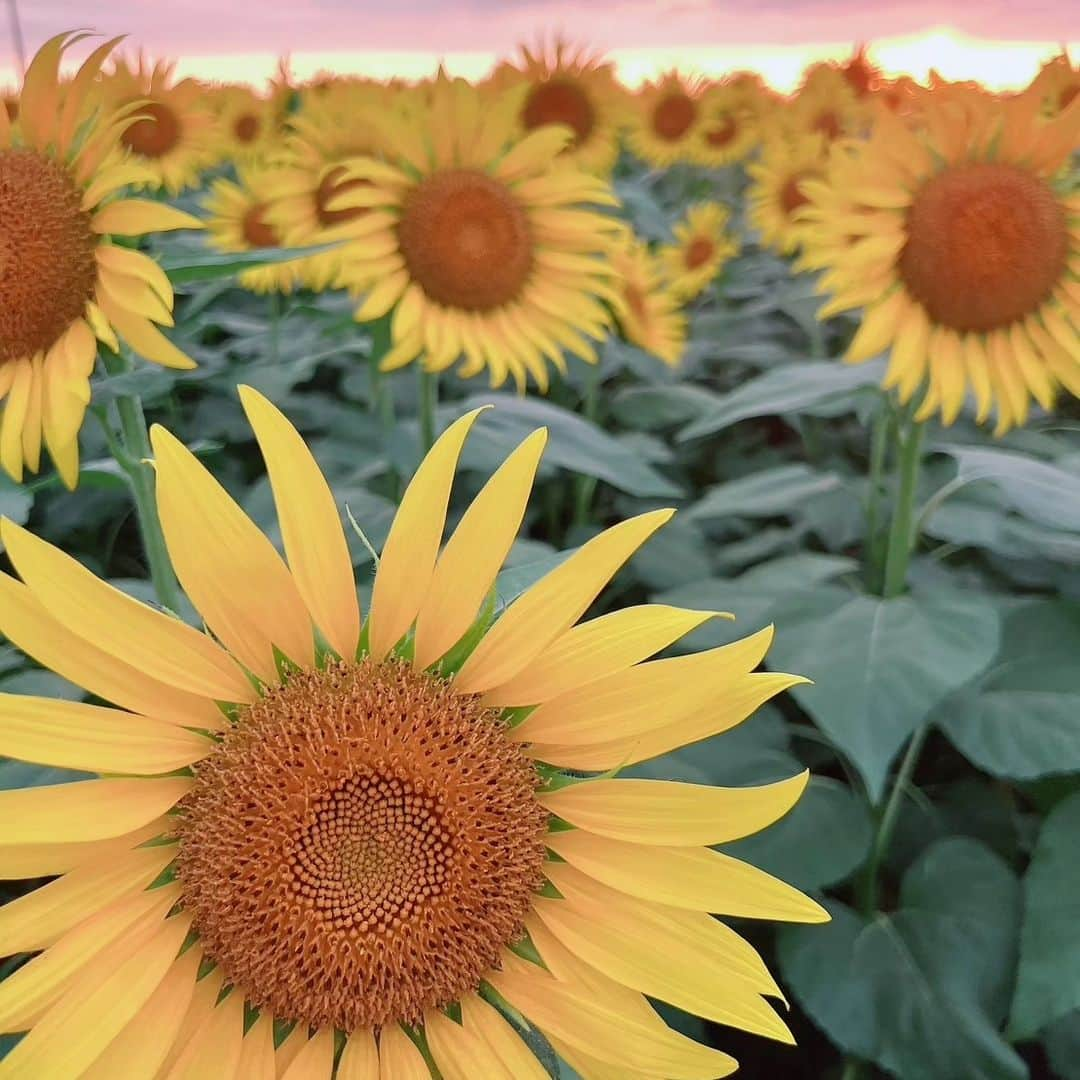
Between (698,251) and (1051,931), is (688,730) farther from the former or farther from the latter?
(698,251)

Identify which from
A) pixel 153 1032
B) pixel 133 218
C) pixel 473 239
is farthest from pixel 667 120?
pixel 153 1032

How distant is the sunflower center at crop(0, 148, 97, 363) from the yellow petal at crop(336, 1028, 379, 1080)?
777 millimetres

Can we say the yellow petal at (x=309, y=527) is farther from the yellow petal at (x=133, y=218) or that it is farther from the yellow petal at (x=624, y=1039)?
the yellow petal at (x=133, y=218)

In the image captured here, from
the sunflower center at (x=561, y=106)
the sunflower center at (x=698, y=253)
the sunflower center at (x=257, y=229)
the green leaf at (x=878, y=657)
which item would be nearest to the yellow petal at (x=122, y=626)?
the green leaf at (x=878, y=657)

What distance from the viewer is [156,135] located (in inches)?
122

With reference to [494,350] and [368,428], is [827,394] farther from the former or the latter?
[368,428]

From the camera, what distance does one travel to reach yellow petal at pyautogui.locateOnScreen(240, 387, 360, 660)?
744 millimetres

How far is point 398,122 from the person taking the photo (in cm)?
197

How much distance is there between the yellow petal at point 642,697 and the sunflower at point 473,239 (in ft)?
3.83

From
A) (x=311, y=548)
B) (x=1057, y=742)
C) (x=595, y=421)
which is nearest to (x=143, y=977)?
(x=311, y=548)

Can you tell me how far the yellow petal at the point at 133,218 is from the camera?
3.51 feet

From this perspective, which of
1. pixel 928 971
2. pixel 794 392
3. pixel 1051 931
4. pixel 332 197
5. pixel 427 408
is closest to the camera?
pixel 1051 931

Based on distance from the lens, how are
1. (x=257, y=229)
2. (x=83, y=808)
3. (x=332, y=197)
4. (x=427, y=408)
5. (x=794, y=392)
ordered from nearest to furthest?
(x=83, y=808) → (x=794, y=392) → (x=427, y=408) → (x=332, y=197) → (x=257, y=229)

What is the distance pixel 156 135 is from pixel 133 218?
228 centimetres
